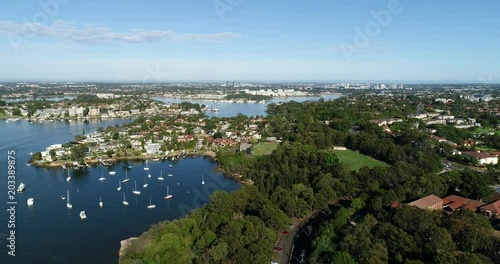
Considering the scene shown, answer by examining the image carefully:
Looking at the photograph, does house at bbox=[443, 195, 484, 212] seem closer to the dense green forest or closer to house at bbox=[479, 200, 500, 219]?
house at bbox=[479, 200, 500, 219]

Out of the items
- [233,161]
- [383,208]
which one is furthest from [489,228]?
[233,161]

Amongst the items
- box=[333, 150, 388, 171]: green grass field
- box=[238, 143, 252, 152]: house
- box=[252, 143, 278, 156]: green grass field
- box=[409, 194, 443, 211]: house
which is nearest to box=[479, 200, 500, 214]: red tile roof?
box=[409, 194, 443, 211]: house

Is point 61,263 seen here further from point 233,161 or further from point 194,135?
point 194,135

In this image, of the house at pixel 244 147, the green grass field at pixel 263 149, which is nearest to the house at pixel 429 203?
the green grass field at pixel 263 149

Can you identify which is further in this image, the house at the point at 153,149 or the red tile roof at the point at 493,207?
the house at the point at 153,149

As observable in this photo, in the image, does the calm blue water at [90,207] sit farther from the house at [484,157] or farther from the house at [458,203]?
the house at [484,157]
